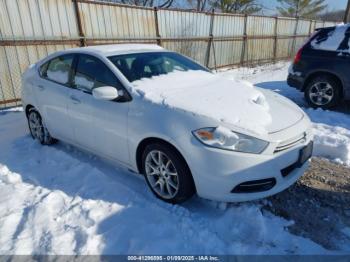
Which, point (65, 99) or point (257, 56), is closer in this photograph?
point (65, 99)

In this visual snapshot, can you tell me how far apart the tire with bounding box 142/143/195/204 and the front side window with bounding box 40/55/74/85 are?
1.72 meters

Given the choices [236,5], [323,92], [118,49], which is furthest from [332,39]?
[236,5]

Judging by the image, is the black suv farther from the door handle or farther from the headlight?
the door handle

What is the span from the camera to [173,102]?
2.89m

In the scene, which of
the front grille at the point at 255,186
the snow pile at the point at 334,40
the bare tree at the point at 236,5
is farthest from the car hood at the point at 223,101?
the bare tree at the point at 236,5

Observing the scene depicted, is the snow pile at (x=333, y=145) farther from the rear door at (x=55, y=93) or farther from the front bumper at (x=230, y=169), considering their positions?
the rear door at (x=55, y=93)

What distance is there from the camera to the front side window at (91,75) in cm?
337

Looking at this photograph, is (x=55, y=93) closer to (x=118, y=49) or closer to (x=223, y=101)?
(x=118, y=49)

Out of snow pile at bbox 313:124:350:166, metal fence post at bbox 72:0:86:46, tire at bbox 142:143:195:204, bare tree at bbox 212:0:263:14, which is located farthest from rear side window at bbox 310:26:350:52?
bare tree at bbox 212:0:263:14

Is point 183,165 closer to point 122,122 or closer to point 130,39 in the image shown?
point 122,122

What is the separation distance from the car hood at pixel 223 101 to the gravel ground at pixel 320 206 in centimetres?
80

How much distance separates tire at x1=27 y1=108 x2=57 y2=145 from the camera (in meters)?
4.56

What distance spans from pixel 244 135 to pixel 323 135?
106 inches

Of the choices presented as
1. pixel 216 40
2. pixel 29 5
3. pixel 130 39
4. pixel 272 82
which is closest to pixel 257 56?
pixel 216 40
